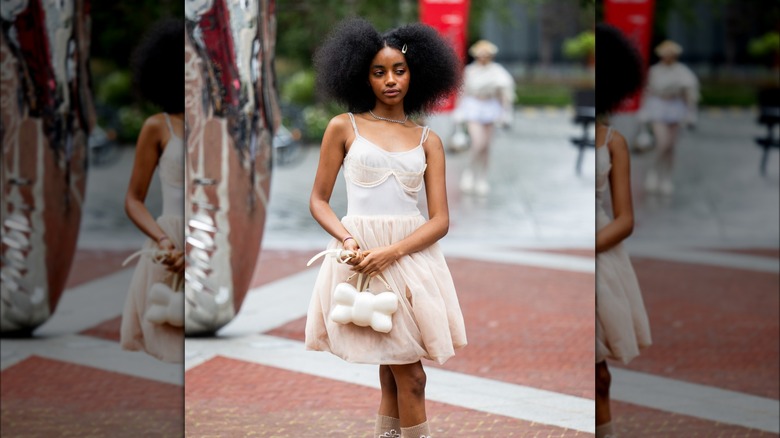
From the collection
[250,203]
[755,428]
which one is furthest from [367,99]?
[250,203]

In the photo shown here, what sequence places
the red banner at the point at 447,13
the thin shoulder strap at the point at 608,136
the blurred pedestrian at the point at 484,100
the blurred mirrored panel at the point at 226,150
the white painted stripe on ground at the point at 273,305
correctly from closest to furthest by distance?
1. the thin shoulder strap at the point at 608,136
2. the blurred mirrored panel at the point at 226,150
3. the white painted stripe on ground at the point at 273,305
4. the blurred pedestrian at the point at 484,100
5. the red banner at the point at 447,13

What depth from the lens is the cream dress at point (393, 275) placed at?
3633mm

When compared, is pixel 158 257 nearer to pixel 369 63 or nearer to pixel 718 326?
pixel 369 63

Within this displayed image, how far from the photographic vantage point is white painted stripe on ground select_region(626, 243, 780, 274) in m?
4.72

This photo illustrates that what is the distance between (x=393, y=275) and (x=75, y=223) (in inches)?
60.1

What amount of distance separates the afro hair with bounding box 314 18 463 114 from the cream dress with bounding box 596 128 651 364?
1.77 feet

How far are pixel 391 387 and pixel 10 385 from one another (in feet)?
5.22

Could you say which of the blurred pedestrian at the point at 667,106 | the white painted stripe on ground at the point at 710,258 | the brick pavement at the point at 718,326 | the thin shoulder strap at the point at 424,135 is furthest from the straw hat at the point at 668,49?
the thin shoulder strap at the point at 424,135

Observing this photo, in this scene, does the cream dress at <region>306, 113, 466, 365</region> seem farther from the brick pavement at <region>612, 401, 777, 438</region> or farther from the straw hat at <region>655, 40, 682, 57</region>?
the straw hat at <region>655, 40, 682, 57</region>

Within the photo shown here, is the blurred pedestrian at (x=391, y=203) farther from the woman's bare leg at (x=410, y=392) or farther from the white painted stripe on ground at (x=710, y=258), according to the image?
the white painted stripe on ground at (x=710, y=258)

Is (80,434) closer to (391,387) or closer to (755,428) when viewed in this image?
(391,387)

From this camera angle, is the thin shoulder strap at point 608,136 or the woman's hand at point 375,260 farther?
the thin shoulder strap at point 608,136

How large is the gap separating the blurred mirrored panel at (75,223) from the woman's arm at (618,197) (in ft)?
4.62

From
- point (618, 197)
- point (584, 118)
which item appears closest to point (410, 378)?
point (618, 197)
